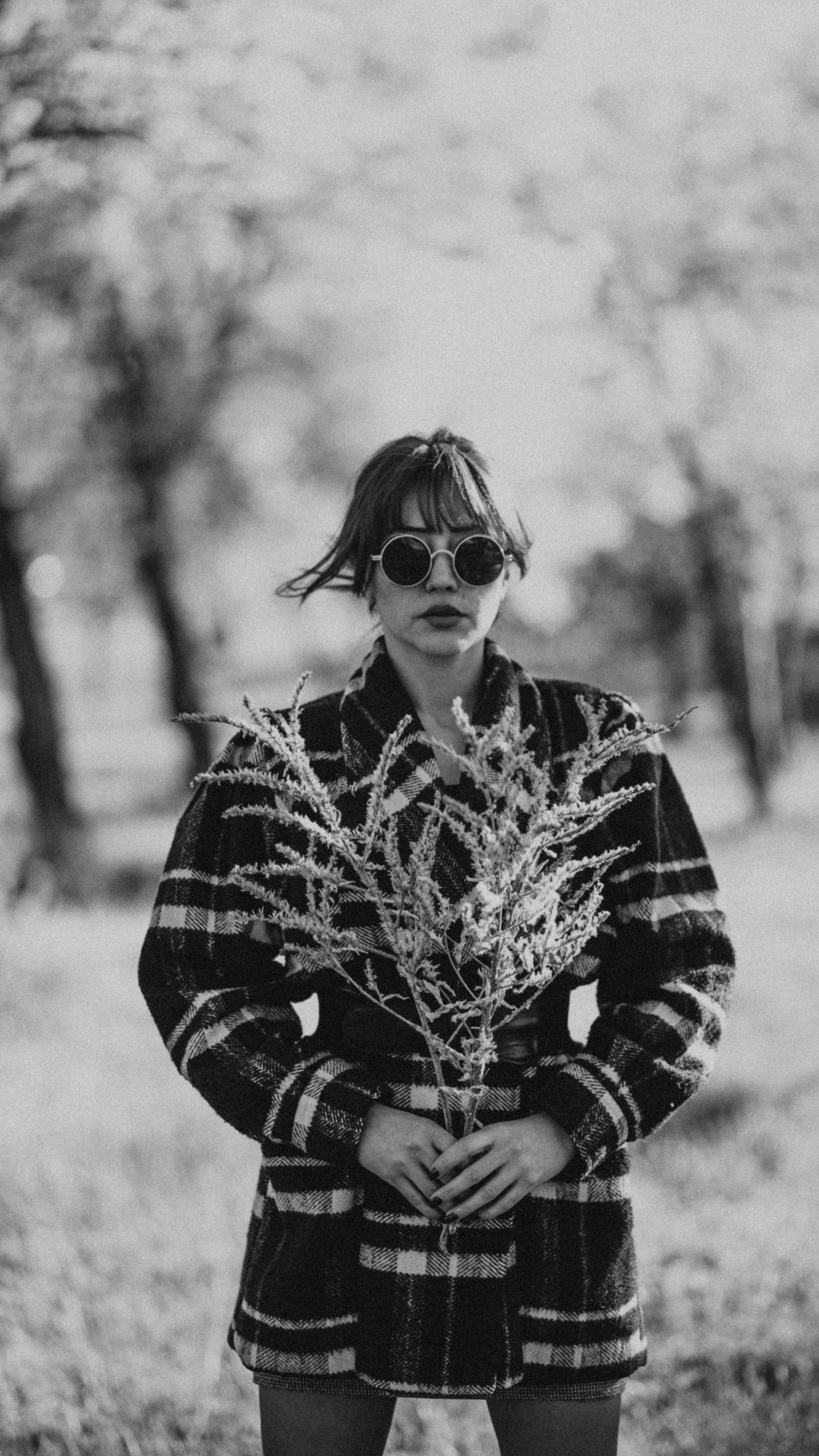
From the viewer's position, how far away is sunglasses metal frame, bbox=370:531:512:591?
218 centimetres

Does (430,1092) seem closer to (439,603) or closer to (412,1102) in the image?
(412,1102)

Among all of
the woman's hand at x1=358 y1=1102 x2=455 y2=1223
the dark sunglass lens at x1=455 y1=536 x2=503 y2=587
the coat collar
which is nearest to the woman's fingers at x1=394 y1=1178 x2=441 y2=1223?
the woman's hand at x1=358 y1=1102 x2=455 y2=1223

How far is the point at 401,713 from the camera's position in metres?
2.22

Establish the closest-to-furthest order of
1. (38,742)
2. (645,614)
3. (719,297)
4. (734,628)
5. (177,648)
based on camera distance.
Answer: (719,297) → (38,742) → (177,648) → (734,628) → (645,614)

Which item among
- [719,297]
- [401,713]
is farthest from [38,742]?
[401,713]

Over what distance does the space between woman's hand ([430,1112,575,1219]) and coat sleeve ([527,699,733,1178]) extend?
2.1 inches

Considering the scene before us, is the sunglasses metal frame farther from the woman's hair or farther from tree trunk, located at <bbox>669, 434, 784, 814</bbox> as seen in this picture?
tree trunk, located at <bbox>669, 434, 784, 814</bbox>

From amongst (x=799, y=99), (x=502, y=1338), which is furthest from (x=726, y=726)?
(x=502, y=1338)

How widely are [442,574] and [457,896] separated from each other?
1.66 feet

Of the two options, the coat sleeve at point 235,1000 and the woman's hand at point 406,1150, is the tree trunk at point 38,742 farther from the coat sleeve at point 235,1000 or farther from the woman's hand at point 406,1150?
the woman's hand at point 406,1150

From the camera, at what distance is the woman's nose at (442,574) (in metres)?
2.17

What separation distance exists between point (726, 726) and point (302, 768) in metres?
24.2

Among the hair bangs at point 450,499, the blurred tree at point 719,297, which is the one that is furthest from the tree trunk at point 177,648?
the hair bangs at point 450,499

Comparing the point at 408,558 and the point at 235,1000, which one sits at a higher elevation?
the point at 408,558
